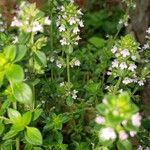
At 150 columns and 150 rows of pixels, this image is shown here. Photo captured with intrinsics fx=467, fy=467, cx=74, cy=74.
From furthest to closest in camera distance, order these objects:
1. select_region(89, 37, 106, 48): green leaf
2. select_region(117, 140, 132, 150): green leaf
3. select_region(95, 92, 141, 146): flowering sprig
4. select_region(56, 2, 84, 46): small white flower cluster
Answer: select_region(89, 37, 106, 48): green leaf → select_region(56, 2, 84, 46): small white flower cluster → select_region(117, 140, 132, 150): green leaf → select_region(95, 92, 141, 146): flowering sprig

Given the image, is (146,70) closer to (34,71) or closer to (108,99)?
(34,71)

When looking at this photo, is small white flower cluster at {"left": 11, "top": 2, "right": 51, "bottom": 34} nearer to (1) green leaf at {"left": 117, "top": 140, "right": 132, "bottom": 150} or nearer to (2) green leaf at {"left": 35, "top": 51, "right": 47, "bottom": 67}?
(2) green leaf at {"left": 35, "top": 51, "right": 47, "bottom": 67}

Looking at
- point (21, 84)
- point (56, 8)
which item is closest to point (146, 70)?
point (56, 8)

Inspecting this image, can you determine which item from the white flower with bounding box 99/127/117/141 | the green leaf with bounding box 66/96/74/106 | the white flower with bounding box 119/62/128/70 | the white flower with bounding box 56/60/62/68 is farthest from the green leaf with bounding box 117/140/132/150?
the white flower with bounding box 56/60/62/68

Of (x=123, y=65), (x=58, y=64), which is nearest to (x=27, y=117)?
(x=123, y=65)

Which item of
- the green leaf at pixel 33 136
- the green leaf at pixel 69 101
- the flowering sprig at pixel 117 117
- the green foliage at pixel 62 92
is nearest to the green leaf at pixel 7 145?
the green foliage at pixel 62 92
